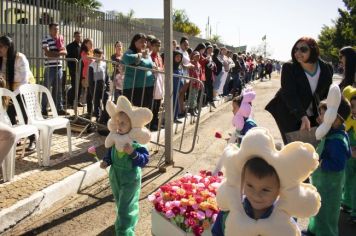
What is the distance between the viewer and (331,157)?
4.05 m

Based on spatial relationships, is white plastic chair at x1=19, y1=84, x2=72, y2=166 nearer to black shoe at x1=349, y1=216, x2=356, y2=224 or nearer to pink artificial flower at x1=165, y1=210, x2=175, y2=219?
pink artificial flower at x1=165, y1=210, x2=175, y2=219

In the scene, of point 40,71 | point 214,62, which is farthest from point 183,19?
point 40,71

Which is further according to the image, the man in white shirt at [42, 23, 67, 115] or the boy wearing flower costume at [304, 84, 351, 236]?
the man in white shirt at [42, 23, 67, 115]

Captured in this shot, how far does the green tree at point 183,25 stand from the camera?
212 feet

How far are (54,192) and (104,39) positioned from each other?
28.3 feet

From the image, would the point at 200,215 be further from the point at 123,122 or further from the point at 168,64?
the point at 168,64

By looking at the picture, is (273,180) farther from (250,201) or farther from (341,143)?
(341,143)

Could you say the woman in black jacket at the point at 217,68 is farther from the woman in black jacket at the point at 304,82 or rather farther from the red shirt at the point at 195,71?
the woman in black jacket at the point at 304,82

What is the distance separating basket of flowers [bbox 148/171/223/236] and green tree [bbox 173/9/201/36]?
59.1m

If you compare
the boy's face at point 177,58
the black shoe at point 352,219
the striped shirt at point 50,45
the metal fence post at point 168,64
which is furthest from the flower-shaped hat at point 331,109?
the striped shirt at point 50,45

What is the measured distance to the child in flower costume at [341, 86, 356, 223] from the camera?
4.87 metres

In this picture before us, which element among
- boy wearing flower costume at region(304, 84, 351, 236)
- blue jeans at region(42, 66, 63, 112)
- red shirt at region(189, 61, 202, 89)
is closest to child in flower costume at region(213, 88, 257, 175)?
boy wearing flower costume at region(304, 84, 351, 236)

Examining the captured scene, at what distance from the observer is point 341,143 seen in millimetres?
4012

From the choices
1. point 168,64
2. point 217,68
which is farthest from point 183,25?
point 168,64
